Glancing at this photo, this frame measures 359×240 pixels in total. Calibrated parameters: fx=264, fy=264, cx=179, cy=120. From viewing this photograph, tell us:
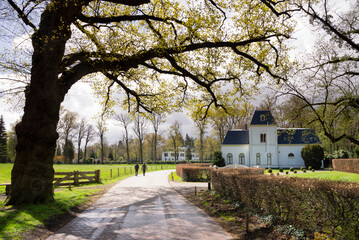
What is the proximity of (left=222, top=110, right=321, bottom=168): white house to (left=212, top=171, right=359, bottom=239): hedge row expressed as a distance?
135ft

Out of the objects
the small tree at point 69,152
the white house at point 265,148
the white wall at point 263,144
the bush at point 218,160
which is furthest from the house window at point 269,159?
the small tree at point 69,152

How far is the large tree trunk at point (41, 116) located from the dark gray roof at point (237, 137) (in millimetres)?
42372

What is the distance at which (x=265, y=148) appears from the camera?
48.9m

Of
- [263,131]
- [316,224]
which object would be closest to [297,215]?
[316,224]

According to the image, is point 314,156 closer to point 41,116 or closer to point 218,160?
point 218,160

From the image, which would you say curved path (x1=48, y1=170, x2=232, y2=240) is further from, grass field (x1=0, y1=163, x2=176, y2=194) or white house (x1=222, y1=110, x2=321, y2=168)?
white house (x1=222, y1=110, x2=321, y2=168)

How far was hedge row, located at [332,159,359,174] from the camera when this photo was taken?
26.9 meters

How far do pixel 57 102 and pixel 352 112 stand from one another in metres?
15.2

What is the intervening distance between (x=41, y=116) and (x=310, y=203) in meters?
9.87

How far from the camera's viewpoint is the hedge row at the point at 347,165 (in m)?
26.9

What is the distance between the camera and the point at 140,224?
8.48m

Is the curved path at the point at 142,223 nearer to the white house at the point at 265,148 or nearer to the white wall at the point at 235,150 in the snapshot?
the white wall at the point at 235,150

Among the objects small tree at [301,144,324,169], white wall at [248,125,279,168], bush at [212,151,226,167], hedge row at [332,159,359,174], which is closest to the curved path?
hedge row at [332,159,359,174]

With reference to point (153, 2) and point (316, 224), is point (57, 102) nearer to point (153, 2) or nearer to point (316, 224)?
point (153, 2)
